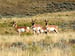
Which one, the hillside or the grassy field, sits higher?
the grassy field

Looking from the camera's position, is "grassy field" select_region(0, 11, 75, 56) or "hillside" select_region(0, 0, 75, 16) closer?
"grassy field" select_region(0, 11, 75, 56)

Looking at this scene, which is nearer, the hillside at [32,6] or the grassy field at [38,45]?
the grassy field at [38,45]

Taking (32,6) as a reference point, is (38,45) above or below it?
above

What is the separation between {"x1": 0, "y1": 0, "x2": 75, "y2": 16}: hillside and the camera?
8894cm

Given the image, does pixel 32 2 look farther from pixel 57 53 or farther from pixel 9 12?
pixel 57 53

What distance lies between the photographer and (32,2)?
98.2 m

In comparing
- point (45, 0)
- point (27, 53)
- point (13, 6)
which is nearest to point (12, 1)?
point (13, 6)

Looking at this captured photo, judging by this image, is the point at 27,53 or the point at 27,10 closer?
the point at 27,53

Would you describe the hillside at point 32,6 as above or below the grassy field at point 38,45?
below

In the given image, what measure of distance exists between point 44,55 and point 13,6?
280ft

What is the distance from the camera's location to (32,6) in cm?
9431

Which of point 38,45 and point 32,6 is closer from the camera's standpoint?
point 38,45

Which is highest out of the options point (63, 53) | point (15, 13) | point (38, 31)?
point (63, 53)

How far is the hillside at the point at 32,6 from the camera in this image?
88.9 meters
